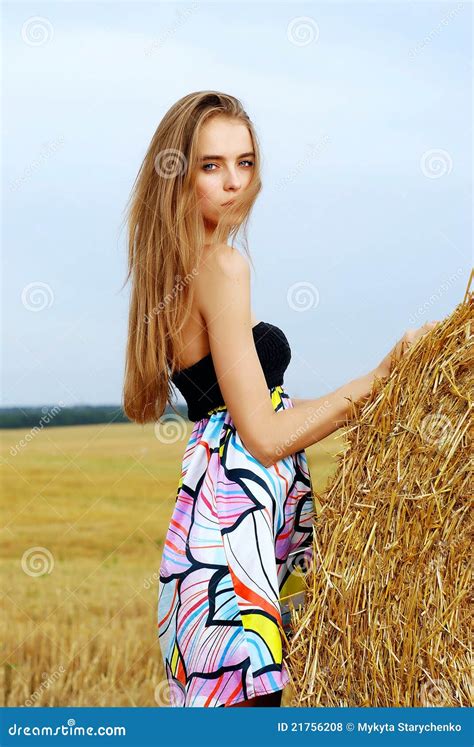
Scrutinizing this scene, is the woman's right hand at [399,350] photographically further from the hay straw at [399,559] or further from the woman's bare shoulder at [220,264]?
the woman's bare shoulder at [220,264]

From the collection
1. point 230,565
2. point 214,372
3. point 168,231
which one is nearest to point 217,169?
point 168,231

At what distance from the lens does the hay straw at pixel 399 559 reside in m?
1.97

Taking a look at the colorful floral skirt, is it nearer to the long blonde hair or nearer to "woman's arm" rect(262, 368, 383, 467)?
"woman's arm" rect(262, 368, 383, 467)

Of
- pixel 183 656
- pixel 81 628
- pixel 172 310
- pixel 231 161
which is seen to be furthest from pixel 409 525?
pixel 81 628

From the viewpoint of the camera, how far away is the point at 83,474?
6.00 m

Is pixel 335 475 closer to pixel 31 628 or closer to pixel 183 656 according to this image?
→ pixel 183 656

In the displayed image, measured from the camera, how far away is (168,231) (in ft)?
6.91

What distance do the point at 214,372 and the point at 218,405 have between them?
8 centimetres

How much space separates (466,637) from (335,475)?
1.55ft

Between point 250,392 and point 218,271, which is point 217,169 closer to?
point 218,271

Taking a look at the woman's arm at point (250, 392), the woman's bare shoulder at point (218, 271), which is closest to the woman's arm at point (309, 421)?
the woman's arm at point (250, 392)

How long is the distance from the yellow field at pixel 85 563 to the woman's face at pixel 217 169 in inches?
24.6

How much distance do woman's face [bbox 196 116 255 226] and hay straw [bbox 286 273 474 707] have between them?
0.57 m

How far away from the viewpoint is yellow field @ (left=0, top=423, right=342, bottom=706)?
3.77m
